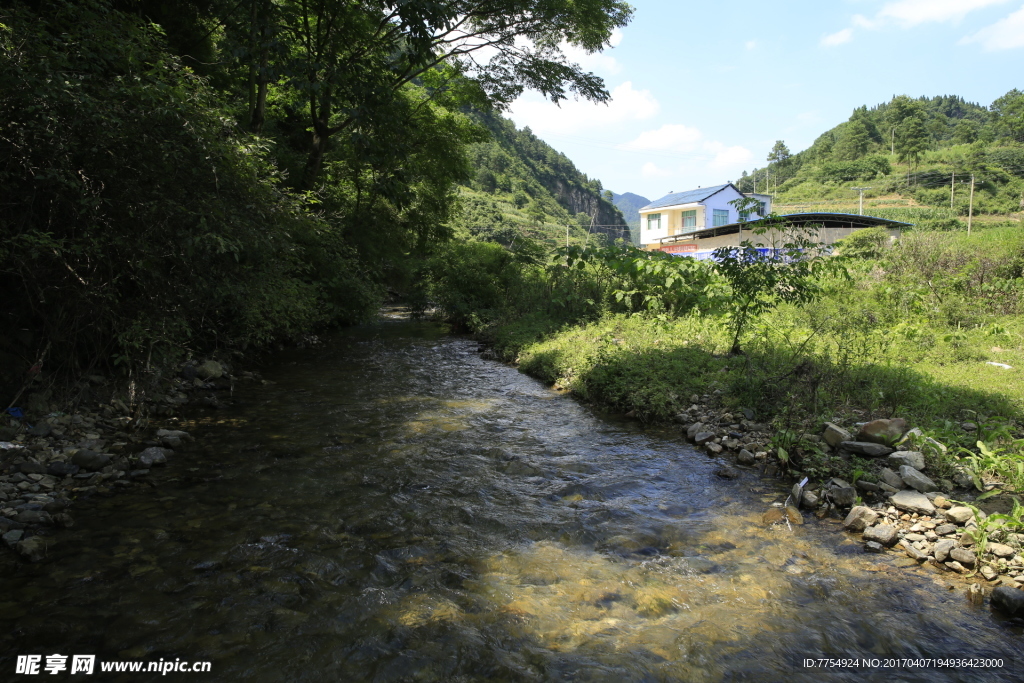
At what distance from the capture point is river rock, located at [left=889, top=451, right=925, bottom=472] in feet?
16.3

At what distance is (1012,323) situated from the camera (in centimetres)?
906

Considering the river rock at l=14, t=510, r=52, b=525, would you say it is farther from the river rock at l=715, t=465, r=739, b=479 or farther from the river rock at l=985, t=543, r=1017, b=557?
the river rock at l=985, t=543, r=1017, b=557

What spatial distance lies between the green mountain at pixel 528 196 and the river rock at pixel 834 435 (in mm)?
14196

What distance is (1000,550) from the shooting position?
3.83 meters

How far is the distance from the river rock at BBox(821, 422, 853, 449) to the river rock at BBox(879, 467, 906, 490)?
56cm

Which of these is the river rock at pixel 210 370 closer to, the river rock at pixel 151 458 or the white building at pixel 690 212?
the river rock at pixel 151 458

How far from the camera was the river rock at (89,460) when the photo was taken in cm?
525

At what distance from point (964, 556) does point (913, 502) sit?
2.10 feet

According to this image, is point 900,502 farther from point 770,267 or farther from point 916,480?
point 770,267

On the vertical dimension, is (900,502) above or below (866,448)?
below

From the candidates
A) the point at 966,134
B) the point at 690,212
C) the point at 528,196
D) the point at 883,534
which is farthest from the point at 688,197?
the point at 966,134

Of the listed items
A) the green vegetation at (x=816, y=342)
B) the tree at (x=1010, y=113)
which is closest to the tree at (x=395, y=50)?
the green vegetation at (x=816, y=342)

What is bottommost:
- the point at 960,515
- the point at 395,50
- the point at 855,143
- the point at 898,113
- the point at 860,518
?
the point at 860,518

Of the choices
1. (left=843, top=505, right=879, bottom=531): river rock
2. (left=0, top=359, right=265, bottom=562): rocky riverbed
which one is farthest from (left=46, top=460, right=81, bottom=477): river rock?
(left=843, top=505, right=879, bottom=531): river rock
